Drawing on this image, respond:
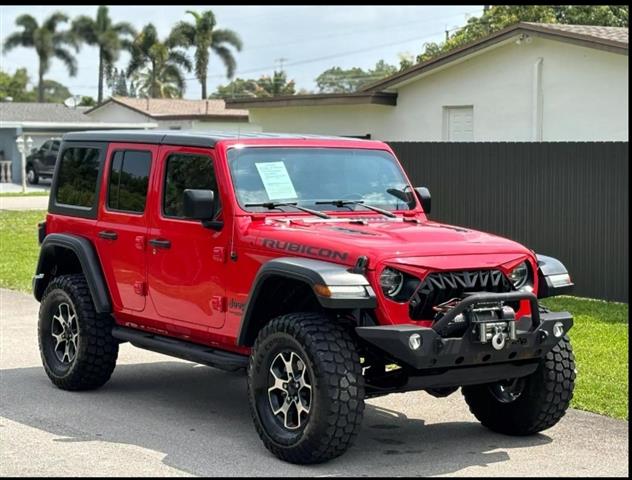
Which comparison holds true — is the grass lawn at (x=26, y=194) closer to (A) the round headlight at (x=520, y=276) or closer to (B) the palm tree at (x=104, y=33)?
(B) the palm tree at (x=104, y=33)

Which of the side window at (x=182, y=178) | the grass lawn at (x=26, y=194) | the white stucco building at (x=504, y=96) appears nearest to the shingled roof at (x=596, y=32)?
the white stucco building at (x=504, y=96)

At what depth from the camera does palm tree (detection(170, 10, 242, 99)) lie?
68.6 metres

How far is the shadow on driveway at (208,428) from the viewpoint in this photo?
678 centimetres

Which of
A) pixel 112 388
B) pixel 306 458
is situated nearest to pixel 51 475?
pixel 306 458

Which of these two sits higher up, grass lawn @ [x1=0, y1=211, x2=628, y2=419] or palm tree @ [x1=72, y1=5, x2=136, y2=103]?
palm tree @ [x1=72, y1=5, x2=136, y2=103]

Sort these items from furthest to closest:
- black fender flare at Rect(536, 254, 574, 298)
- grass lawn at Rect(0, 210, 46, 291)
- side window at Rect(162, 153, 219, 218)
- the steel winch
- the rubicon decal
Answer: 1. grass lawn at Rect(0, 210, 46, 291)
2. side window at Rect(162, 153, 219, 218)
3. black fender flare at Rect(536, 254, 574, 298)
4. the rubicon decal
5. the steel winch

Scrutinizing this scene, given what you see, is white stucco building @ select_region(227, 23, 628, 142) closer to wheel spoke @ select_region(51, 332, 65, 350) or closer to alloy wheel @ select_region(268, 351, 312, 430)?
wheel spoke @ select_region(51, 332, 65, 350)

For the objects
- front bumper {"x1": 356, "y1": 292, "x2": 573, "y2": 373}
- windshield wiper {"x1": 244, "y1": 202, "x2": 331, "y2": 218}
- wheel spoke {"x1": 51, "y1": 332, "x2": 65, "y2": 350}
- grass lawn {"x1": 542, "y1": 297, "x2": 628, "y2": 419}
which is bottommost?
grass lawn {"x1": 542, "y1": 297, "x2": 628, "y2": 419}

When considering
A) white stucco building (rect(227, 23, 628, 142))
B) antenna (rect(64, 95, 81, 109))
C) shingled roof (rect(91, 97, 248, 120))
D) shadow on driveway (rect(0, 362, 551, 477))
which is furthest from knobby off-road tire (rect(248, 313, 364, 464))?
antenna (rect(64, 95, 81, 109))

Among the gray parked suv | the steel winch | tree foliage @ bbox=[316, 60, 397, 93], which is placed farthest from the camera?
tree foliage @ bbox=[316, 60, 397, 93]

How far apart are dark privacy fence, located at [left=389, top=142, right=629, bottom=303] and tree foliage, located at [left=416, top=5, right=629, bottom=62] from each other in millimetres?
22613

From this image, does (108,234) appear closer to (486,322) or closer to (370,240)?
(370,240)

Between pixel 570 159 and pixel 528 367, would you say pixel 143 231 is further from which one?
pixel 570 159

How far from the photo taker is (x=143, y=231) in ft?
27.4
